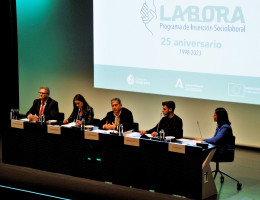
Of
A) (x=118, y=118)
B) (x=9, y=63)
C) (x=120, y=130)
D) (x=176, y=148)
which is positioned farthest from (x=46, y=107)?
(x=9, y=63)

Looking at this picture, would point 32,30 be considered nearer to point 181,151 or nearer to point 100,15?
point 100,15

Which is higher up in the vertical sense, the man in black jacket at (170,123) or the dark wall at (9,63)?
the dark wall at (9,63)

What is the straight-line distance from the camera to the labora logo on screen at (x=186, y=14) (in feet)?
24.9

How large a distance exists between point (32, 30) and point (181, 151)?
5.26 meters

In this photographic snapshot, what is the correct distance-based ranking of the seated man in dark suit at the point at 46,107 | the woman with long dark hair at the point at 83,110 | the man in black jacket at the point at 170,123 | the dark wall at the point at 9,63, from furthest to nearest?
the dark wall at the point at 9,63
the seated man in dark suit at the point at 46,107
the woman with long dark hair at the point at 83,110
the man in black jacket at the point at 170,123

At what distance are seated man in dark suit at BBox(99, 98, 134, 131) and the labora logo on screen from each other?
182cm

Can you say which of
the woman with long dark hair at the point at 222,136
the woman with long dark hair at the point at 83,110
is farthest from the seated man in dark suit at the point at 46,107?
the woman with long dark hair at the point at 222,136

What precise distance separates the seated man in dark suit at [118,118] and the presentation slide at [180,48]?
152 cm

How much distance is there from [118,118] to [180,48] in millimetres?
1713

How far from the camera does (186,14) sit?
7992mm

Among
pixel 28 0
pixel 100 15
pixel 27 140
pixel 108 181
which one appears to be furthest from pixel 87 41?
pixel 108 181

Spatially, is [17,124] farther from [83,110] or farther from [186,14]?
[186,14]

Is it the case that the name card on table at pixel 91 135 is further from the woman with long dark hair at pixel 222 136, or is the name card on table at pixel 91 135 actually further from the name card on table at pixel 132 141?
the woman with long dark hair at pixel 222 136

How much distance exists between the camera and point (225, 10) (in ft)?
25.1
